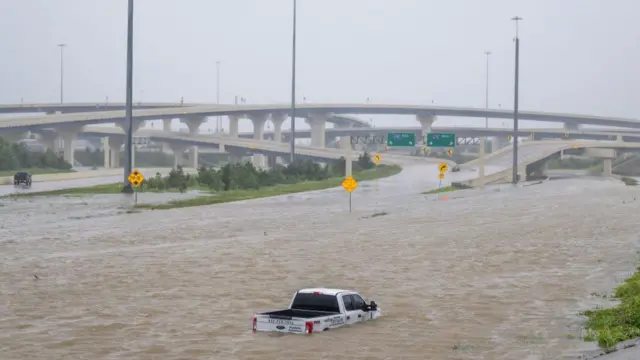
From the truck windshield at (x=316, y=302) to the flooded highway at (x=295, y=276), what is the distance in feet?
2.84

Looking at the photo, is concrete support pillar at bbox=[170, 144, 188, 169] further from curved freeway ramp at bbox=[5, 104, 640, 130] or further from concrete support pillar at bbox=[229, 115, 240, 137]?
concrete support pillar at bbox=[229, 115, 240, 137]

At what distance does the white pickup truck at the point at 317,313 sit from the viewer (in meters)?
21.2

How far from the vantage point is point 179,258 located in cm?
3488

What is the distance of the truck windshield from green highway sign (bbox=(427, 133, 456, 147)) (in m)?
88.2

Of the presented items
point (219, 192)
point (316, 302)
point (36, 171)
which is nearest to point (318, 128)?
point (36, 171)

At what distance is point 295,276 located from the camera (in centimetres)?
3066

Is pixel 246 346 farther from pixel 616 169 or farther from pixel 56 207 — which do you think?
pixel 616 169

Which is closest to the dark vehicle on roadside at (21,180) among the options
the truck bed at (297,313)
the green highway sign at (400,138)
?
the green highway sign at (400,138)

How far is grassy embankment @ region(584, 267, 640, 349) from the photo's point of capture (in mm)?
20000

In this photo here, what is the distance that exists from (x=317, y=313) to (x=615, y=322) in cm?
599

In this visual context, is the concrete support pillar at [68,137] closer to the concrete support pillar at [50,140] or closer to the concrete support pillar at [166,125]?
the concrete support pillar at [50,140]

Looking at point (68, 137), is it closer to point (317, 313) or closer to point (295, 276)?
point (295, 276)

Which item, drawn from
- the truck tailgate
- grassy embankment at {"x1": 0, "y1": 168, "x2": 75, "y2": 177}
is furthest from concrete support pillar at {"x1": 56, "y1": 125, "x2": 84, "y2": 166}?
the truck tailgate

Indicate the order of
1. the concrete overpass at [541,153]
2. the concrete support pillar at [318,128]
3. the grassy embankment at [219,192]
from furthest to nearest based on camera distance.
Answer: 1. the concrete support pillar at [318,128]
2. the concrete overpass at [541,153]
3. the grassy embankment at [219,192]
